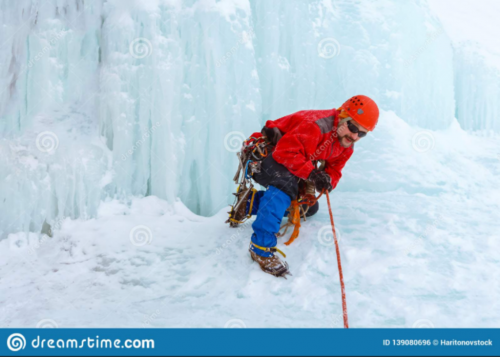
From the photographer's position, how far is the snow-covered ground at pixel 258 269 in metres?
2.01

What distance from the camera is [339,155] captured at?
266cm

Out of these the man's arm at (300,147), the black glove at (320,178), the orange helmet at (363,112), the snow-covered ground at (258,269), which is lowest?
the snow-covered ground at (258,269)

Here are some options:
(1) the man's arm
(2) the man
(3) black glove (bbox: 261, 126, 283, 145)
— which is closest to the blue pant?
(2) the man

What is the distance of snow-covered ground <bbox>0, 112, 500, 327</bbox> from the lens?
6.61 ft

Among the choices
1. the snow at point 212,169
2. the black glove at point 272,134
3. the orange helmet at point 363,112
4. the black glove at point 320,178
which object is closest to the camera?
the snow at point 212,169

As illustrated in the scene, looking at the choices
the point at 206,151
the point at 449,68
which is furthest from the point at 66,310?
the point at 449,68

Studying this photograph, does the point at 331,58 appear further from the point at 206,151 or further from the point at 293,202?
the point at 293,202

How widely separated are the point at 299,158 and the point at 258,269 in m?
0.76

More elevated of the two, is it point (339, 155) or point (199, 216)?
point (339, 155)

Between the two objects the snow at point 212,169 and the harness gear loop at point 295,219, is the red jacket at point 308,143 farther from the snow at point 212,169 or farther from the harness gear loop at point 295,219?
the snow at point 212,169

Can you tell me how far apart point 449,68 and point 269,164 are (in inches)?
175

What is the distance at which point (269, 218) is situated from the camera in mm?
2400

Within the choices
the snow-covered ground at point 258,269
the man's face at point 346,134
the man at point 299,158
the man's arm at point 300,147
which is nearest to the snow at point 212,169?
the snow-covered ground at point 258,269

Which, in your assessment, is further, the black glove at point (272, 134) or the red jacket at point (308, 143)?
the black glove at point (272, 134)
